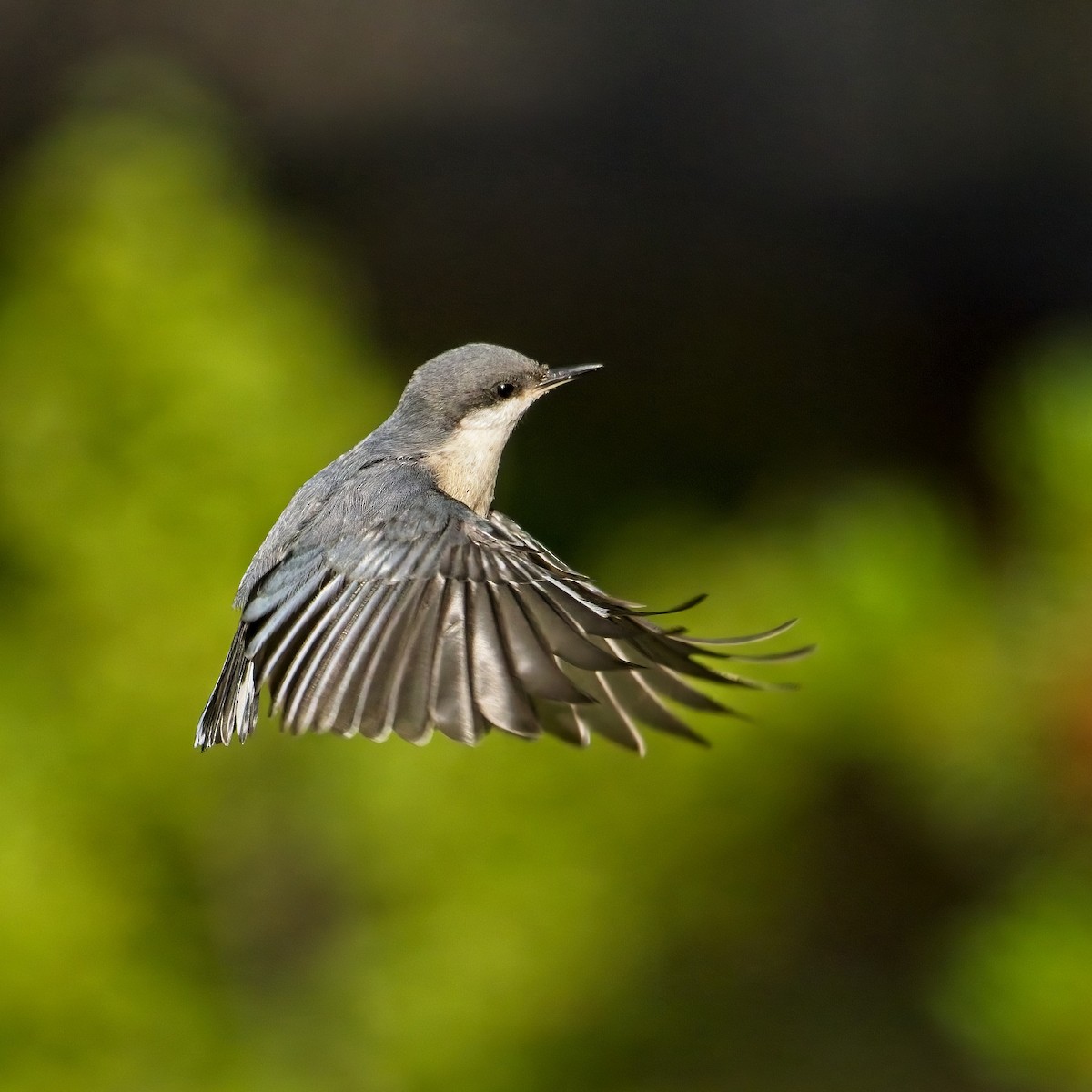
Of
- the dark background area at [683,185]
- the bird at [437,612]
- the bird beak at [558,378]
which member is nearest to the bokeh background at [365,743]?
the dark background area at [683,185]

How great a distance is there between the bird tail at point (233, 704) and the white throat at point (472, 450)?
1.15ft

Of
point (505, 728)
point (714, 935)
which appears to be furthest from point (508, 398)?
point (714, 935)

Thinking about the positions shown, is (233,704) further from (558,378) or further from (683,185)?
(683,185)

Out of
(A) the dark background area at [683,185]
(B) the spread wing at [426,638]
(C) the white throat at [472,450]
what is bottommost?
(B) the spread wing at [426,638]

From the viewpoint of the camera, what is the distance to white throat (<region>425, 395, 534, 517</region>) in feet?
7.07

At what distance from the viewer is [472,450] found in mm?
2191

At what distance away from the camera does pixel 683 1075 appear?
5133 millimetres

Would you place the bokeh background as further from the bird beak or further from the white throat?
the bird beak

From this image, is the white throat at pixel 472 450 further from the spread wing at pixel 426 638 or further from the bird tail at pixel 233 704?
the bird tail at pixel 233 704

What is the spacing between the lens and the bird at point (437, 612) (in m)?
1.74

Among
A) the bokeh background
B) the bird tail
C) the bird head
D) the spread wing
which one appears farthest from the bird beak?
the bokeh background

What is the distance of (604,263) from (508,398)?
3654mm

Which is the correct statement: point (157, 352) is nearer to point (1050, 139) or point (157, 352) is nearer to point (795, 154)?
point (795, 154)

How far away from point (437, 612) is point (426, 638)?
48 mm
